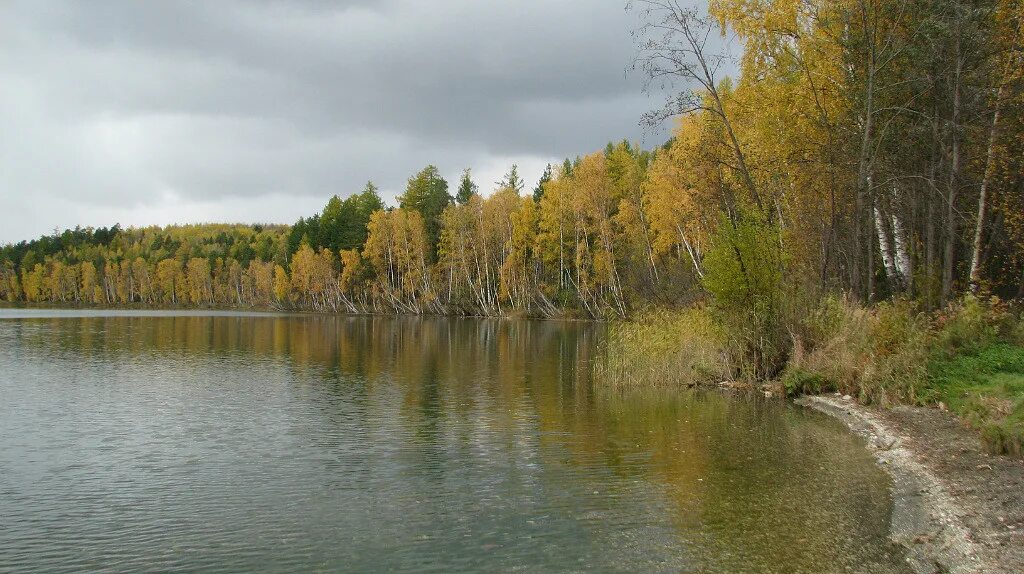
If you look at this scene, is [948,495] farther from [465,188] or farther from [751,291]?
[465,188]

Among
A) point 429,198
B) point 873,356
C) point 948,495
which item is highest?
point 429,198

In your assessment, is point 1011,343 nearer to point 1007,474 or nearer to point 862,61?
point 1007,474

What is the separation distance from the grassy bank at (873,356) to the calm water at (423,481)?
1.79m

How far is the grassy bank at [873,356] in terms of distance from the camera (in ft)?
47.7

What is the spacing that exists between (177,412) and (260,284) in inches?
4845

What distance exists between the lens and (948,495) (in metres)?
10.5

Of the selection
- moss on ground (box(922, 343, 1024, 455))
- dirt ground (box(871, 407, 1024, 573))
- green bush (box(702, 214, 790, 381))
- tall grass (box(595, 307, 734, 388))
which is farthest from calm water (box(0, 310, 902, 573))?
green bush (box(702, 214, 790, 381))

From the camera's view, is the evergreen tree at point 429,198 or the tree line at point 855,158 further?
the evergreen tree at point 429,198

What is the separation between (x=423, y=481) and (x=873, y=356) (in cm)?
1240

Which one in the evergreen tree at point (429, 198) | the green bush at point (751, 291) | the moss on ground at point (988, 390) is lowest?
the moss on ground at point (988, 390)

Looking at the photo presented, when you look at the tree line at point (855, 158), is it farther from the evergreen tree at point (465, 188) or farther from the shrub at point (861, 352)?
the evergreen tree at point (465, 188)

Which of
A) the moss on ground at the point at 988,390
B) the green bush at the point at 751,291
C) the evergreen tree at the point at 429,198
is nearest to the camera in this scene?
the moss on ground at the point at 988,390

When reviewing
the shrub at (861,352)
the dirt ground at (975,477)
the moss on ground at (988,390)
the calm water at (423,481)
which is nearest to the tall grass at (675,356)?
the calm water at (423,481)

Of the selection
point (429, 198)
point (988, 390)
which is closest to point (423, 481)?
point (988, 390)
